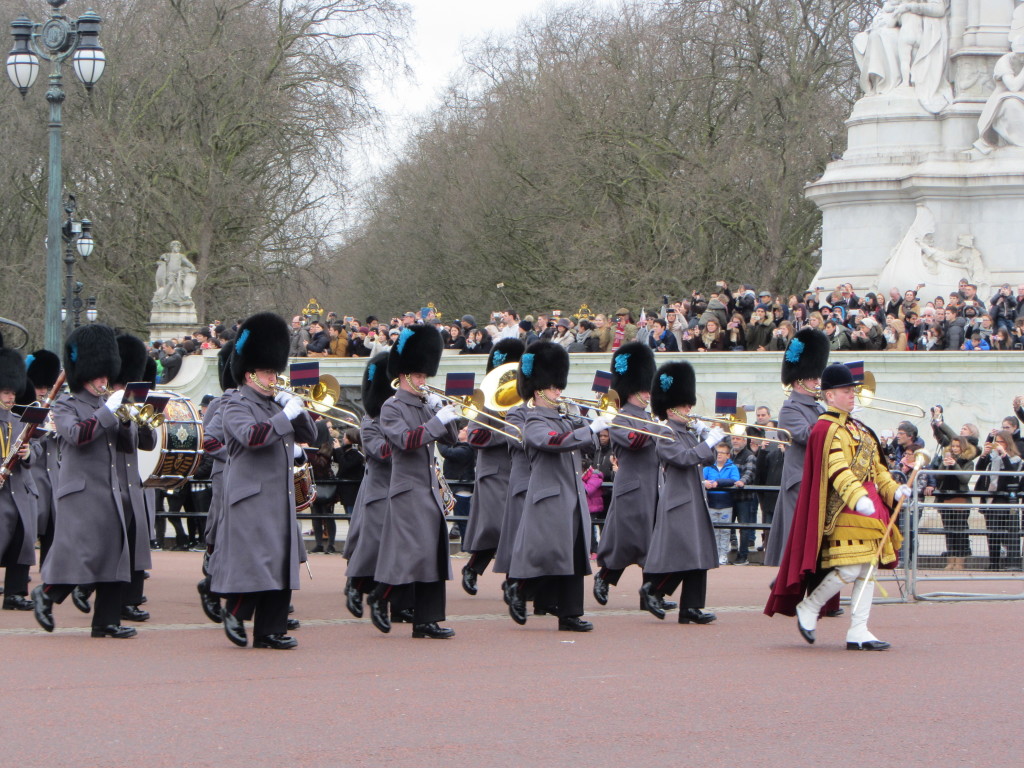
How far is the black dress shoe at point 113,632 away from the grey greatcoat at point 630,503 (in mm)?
3491

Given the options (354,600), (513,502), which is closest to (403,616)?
(354,600)

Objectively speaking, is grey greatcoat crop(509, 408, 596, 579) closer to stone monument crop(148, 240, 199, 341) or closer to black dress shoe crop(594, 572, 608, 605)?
black dress shoe crop(594, 572, 608, 605)

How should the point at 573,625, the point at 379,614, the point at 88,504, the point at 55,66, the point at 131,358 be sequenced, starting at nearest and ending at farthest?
the point at 88,504, the point at 379,614, the point at 573,625, the point at 131,358, the point at 55,66

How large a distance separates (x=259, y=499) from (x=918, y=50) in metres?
17.9

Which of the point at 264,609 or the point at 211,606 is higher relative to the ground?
the point at 264,609

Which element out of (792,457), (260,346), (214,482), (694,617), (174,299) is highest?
(174,299)

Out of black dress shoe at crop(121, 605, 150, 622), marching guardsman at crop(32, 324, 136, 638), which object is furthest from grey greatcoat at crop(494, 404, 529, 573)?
marching guardsman at crop(32, 324, 136, 638)

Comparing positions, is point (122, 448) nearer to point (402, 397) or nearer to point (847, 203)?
point (402, 397)

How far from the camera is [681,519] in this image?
469 inches

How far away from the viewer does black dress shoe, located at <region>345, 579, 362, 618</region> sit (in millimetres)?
11734

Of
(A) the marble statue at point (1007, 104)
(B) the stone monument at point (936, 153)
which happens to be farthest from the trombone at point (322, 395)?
(A) the marble statue at point (1007, 104)

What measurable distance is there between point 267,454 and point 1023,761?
15.3 ft

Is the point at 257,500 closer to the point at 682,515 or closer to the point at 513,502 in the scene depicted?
the point at 513,502

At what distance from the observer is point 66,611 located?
12547 millimetres
